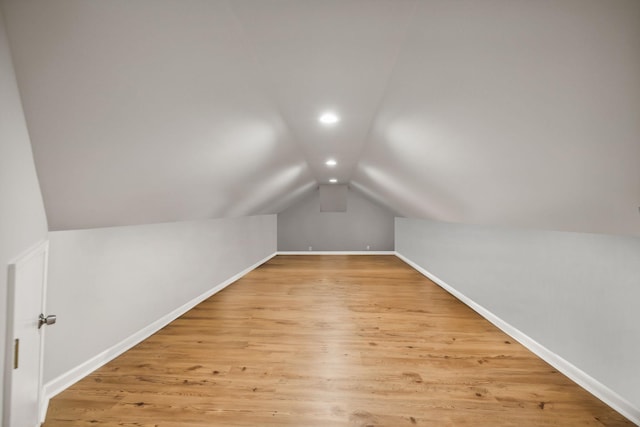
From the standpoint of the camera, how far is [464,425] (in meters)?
1.82

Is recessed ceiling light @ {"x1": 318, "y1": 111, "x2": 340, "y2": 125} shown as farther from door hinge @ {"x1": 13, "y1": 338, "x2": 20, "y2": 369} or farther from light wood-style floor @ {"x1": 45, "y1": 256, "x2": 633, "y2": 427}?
door hinge @ {"x1": 13, "y1": 338, "x2": 20, "y2": 369}

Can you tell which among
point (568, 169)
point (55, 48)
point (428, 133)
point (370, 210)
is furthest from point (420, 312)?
point (370, 210)

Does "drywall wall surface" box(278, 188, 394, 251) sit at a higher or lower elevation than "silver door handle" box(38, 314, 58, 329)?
higher

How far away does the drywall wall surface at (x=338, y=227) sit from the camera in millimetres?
9578

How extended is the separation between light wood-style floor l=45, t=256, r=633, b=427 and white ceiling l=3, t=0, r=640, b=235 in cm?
116

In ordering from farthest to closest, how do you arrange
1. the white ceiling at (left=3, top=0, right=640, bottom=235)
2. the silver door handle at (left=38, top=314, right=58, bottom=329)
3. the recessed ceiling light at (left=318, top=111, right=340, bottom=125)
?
the recessed ceiling light at (left=318, top=111, right=340, bottom=125), the silver door handle at (left=38, top=314, right=58, bottom=329), the white ceiling at (left=3, top=0, right=640, bottom=235)

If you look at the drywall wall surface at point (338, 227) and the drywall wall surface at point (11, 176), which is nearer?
the drywall wall surface at point (11, 176)

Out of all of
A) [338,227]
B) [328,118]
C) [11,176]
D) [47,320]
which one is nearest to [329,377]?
[47,320]

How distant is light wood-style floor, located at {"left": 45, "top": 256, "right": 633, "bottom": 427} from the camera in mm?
1896

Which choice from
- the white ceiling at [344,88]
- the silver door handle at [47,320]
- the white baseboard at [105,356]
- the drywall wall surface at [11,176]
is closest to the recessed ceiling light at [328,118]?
the white ceiling at [344,88]

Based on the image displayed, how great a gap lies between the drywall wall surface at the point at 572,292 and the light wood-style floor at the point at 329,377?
0.74ft

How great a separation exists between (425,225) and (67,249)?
5746 mm

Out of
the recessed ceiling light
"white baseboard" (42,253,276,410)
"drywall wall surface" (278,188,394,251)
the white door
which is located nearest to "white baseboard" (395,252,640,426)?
the recessed ceiling light

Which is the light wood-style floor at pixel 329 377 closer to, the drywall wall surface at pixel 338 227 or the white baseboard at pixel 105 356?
the white baseboard at pixel 105 356
